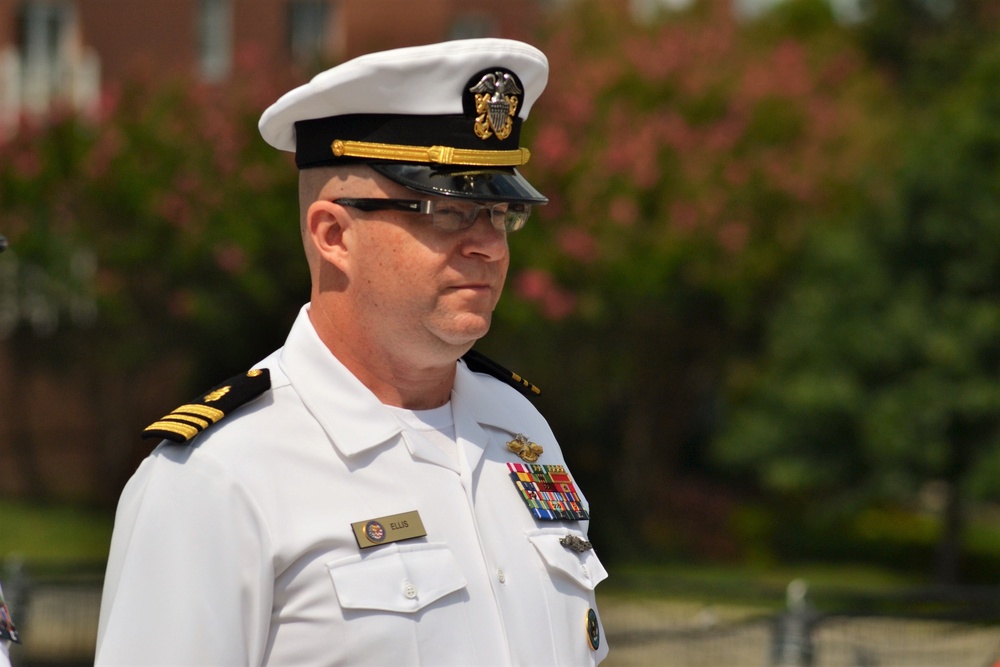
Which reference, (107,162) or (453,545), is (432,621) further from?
(107,162)

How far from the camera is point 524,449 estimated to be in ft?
10.3

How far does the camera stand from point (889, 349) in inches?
664

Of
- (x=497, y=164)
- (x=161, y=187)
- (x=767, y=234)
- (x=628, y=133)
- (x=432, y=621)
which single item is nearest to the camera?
(x=432, y=621)

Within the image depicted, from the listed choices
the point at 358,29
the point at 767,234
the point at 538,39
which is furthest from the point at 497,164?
the point at 358,29

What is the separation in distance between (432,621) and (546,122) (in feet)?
48.6

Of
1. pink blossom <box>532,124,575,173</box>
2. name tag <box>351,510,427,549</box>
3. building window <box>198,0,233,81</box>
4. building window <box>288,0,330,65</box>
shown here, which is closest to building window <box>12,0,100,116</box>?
building window <box>198,0,233,81</box>

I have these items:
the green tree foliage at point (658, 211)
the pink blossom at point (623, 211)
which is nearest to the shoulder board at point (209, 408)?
the green tree foliage at point (658, 211)

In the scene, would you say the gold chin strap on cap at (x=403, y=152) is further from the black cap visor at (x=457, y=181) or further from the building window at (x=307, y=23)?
the building window at (x=307, y=23)

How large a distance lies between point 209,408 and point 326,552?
0.37 m

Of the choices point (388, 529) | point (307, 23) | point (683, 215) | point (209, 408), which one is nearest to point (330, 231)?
point (209, 408)

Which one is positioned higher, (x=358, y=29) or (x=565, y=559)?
(x=358, y=29)

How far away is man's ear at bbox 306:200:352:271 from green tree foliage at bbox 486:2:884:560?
13.1 meters

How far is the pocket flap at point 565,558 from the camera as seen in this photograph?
2928 mm

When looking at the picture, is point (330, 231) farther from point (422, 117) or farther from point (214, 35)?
point (214, 35)
